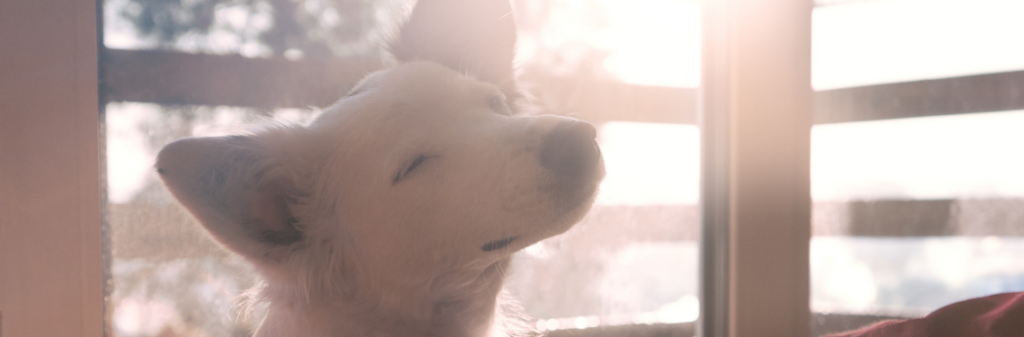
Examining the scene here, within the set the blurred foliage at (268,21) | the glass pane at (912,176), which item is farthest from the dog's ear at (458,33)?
the glass pane at (912,176)

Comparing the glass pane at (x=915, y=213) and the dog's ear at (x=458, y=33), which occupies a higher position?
the dog's ear at (x=458, y=33)

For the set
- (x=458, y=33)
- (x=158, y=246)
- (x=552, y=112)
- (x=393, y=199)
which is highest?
(x=458, y=33)

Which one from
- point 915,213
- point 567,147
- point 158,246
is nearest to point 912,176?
point 915,213

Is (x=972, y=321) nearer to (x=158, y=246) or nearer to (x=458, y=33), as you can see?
(x=458, y=33)

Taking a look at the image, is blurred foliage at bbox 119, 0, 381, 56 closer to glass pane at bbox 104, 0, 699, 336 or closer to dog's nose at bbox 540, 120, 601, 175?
glass pane at bbox 104, 0, 699, 336

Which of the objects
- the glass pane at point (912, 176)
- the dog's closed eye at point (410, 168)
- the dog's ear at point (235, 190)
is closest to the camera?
the dog's ear at point (235, 190)

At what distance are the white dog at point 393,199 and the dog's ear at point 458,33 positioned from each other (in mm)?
155

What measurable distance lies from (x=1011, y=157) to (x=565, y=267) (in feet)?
4.97

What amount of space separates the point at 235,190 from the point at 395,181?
0.25 meters

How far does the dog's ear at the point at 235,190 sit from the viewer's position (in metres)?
0.74

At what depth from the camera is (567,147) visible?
79cm

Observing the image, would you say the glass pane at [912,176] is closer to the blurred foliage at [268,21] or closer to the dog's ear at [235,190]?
the blurred foliage at [268,21]

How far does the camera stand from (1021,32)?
5.34 ft

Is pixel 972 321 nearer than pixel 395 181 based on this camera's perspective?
No
